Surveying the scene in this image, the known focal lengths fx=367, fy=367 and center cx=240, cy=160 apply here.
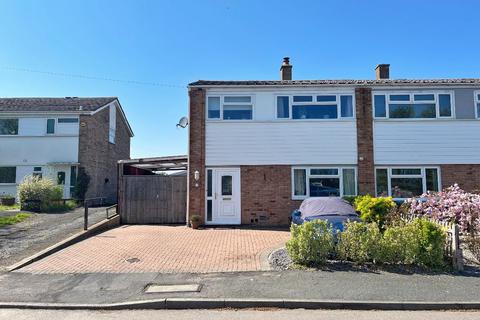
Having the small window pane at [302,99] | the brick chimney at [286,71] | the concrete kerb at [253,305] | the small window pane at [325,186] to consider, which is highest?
the brick chimney at [286,71]

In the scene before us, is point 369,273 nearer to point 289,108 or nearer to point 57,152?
point 289,108

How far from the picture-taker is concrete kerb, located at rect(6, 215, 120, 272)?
8.84m

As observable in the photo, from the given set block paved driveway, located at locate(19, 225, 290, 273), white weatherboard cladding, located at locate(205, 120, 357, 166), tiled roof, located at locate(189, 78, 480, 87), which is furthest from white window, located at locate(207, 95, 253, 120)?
block paved driveway, located at locate(19, 225, 290, 273)

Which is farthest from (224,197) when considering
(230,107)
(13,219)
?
(13,219)

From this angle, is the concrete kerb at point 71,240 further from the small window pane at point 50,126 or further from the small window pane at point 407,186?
the small window pane at point 50,126

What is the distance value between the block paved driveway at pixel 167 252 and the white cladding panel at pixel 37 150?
12437 millimetres

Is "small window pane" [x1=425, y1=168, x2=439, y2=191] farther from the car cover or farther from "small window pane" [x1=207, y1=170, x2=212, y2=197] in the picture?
"small window pane" [x1=207, y1=170, x2=212, y2=197]

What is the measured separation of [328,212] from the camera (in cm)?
1016

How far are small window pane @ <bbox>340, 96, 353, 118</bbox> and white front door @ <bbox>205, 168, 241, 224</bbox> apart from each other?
16.1 ft

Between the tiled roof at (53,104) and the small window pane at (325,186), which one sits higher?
the tiled roof at (53,104)

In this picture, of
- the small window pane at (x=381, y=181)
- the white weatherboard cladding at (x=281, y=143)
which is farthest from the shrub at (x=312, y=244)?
the small window pane at (x=381, y=181)

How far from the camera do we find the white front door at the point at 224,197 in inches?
572

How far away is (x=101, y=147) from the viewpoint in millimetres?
25484

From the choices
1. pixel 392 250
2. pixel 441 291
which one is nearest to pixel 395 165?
pixel 392 250
